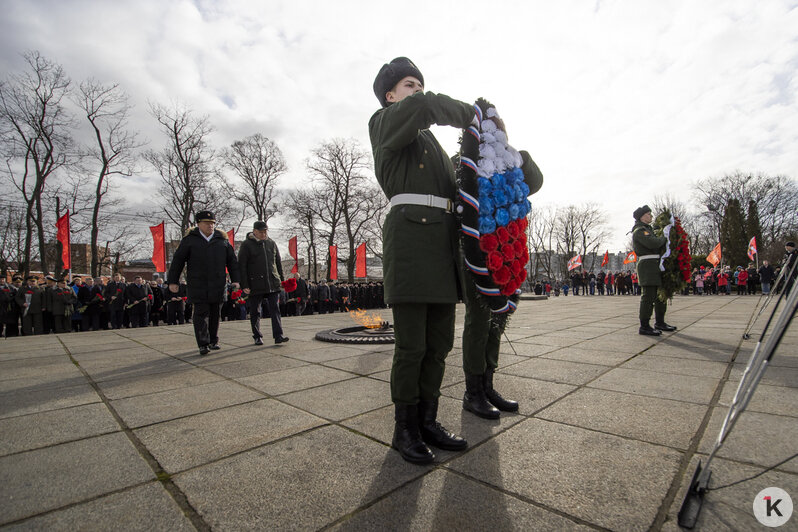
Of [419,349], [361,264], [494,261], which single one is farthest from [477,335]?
[361,264]

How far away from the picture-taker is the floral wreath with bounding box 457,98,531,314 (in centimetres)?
222

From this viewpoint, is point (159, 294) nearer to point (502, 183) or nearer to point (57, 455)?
point (57, 455)

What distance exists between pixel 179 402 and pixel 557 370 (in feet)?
10.2

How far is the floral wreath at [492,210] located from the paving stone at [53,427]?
2340mm

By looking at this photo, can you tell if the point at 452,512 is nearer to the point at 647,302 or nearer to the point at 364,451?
the point at 364,451

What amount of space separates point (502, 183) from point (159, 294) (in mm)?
13921

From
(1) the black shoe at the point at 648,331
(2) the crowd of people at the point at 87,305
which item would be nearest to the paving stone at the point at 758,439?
(1) the black shoe at the point at 648,331

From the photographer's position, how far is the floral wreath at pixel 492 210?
7.28 ft

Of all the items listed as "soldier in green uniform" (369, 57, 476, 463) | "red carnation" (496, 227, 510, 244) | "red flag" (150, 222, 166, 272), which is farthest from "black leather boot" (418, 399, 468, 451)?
"red flag" (150, 222, 166, 272)

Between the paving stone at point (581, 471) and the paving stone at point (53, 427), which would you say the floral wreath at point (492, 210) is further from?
the paving stone at point (53, 427)

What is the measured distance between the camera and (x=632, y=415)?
2.35 meters

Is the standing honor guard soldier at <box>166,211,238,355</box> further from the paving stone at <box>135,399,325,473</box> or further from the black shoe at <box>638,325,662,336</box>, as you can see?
the black shoe at <box>638,325,662,336</box>

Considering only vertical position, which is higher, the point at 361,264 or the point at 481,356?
the point at 361,264

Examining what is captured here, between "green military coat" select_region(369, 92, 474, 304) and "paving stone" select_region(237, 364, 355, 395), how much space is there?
1.58 metres
